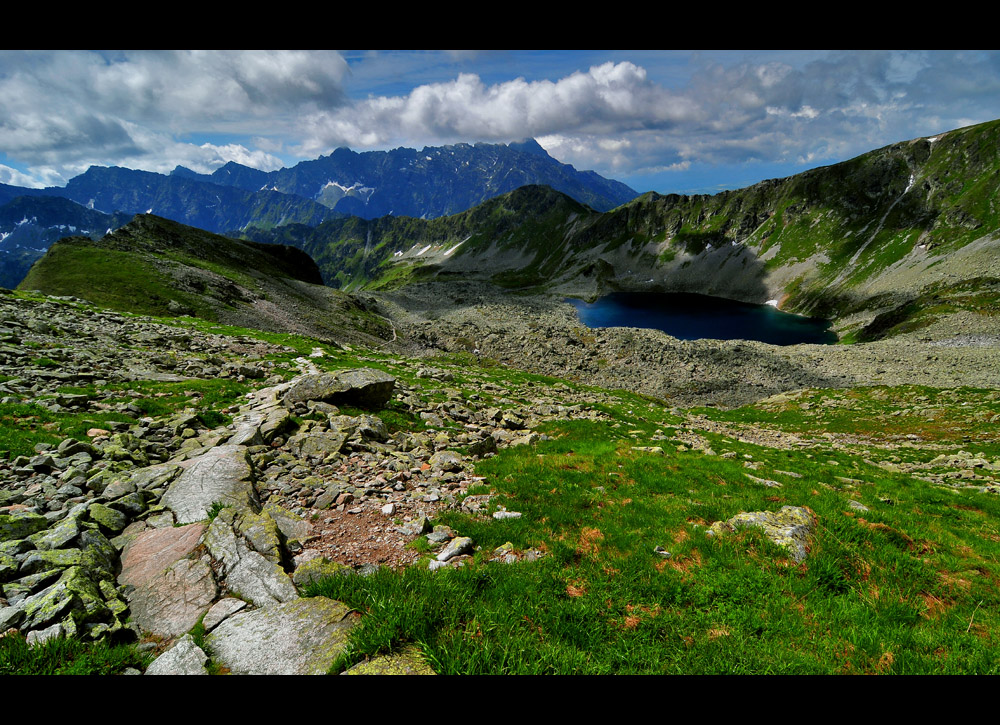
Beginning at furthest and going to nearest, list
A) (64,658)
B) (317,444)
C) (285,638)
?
(317,444) → (285,638) → (64,658)

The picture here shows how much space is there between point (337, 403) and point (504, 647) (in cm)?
1511

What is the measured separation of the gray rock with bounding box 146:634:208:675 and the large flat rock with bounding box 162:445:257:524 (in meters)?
4.40

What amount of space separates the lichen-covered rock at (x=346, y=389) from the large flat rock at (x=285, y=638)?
12.4 m

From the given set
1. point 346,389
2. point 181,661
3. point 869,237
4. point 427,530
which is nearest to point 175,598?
point 181,661

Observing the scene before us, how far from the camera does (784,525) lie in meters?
8.33

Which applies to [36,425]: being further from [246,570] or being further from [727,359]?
[727,359]

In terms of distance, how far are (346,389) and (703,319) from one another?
13482cm

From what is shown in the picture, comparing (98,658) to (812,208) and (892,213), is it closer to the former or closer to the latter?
(892,213)

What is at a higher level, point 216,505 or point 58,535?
point 58,535

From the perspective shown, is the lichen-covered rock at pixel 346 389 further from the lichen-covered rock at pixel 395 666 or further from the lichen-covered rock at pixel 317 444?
the lichen-covered rock at pixel 395 666

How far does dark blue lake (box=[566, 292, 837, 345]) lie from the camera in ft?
353
